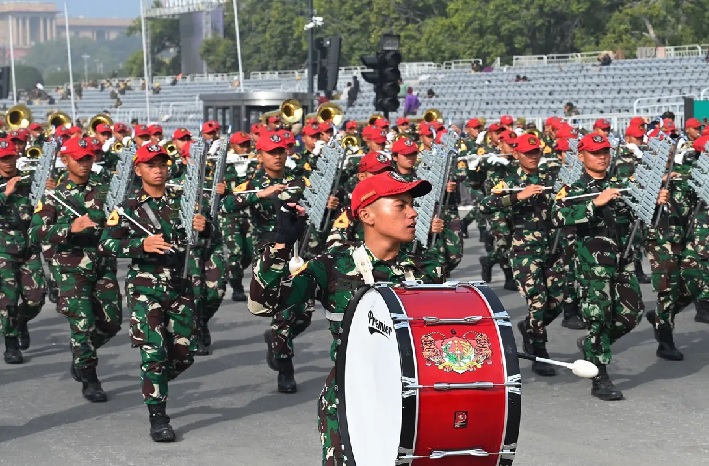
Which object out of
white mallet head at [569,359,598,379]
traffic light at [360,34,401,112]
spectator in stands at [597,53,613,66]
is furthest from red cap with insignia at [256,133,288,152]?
spectator in stands at [597,53,613,66]

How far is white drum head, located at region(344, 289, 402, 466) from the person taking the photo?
221 inches

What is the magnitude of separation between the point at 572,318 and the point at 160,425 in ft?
19.1

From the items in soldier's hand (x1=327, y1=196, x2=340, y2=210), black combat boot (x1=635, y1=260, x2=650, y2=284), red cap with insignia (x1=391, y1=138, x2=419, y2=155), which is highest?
red cap with insignia (x1=391, y1=138, x2=419, y2=155)

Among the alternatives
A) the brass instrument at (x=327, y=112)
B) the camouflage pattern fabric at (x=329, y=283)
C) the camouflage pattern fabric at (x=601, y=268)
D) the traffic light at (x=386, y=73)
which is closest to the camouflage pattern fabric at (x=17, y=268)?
the camouflage pattern fabric at (x=601, y=268)

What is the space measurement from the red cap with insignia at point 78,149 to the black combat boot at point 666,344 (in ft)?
16.1

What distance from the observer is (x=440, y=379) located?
556cm

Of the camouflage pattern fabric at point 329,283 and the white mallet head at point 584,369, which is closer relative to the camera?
the white mallet head at point 584,369

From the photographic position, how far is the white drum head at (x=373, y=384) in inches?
221

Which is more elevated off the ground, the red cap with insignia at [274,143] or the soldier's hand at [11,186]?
the red cap with insignia at [274,143]

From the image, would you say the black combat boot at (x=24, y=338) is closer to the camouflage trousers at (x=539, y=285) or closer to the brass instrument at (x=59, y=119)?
the camouflage trousers at (x=539, y=285)

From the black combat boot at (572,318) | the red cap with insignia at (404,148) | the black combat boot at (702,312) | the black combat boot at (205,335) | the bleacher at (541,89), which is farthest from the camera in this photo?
the bleacher at (541,89)

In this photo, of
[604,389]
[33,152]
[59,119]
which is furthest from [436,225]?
[59,119]

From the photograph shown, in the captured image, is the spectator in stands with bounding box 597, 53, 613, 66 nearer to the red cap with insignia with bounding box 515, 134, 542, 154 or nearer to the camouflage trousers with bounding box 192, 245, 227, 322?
the red cap with insignia with bounding box 515, 134, 542, 154

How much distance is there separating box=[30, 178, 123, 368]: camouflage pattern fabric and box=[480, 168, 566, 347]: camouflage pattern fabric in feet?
11.0
